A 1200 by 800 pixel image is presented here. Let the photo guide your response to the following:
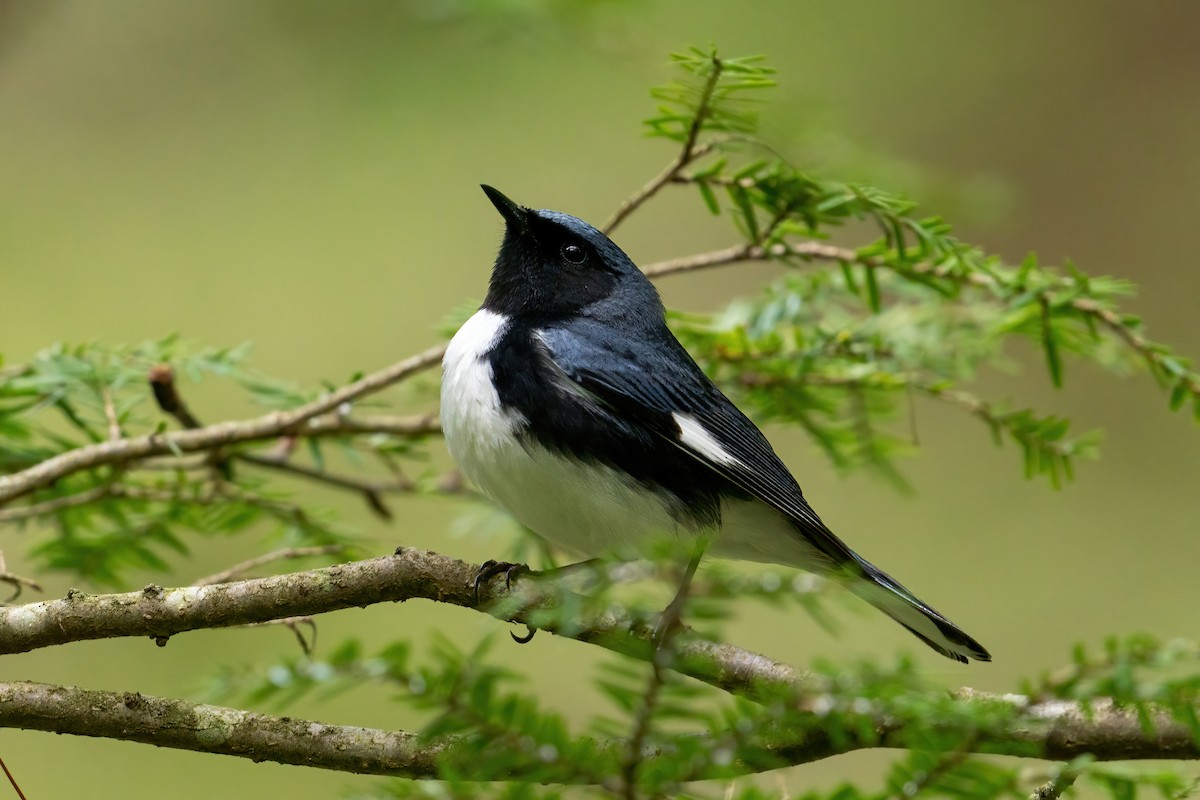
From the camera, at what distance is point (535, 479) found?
169 cm

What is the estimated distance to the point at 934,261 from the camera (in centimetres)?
173

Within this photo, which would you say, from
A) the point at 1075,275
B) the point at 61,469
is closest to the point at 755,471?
the point at 1075,275

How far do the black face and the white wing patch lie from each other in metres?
0.37

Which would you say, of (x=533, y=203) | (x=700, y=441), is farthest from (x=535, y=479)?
(x=533, y=203)

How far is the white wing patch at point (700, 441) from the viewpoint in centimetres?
178

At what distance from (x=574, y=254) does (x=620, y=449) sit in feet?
1.77

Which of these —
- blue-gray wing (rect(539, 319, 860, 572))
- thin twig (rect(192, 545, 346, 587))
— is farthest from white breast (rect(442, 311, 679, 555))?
thin twig (rect(192, 545, 346, 587))

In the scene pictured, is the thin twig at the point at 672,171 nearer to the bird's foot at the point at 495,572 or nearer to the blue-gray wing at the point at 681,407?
the blue-gray wing at the point at 681,407

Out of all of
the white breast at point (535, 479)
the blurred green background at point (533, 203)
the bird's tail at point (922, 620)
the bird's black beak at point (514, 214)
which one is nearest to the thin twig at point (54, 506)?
the white breast at point (535, 479)

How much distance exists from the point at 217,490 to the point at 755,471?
0.84m

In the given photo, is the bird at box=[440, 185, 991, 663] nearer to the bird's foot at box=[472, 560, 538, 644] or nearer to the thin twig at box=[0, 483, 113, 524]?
the bird's foot at box=[472, 560, 538, 644]

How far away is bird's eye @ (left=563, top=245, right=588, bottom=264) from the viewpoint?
214cm

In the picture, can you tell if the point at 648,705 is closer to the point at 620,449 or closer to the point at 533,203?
the point at 620,449

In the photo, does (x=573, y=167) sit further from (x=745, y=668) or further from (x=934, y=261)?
(x=745, y=668)
